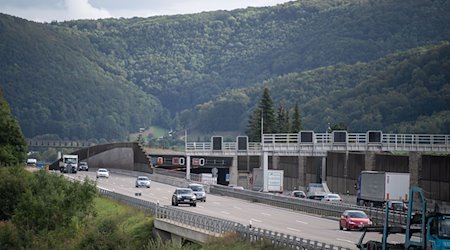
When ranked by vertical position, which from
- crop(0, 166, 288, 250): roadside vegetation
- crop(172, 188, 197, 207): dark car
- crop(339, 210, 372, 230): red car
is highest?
crop(339, 210, 372, 230): red car

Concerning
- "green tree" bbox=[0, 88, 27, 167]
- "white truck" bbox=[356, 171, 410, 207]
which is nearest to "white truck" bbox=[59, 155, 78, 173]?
"green tree" bbox=[0, 88, 27, 167]

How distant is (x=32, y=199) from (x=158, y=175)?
44.2 meters

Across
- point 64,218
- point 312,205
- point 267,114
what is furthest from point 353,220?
point 267,114

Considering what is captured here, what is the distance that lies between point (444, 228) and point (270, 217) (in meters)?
33.6

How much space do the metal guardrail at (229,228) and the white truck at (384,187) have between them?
18680 millimetres

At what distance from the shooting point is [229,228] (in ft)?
166

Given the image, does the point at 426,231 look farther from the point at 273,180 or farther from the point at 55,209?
the point at 273,180

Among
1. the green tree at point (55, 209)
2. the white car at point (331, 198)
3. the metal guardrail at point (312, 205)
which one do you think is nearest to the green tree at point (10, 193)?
the green tree at point (55, 209)

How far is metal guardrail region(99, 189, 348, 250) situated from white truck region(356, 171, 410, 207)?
18680mm

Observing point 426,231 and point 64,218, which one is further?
point 64,218

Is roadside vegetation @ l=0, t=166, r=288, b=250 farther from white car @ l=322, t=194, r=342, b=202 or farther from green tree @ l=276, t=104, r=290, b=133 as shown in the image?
green tree @ l=276, t=104, r=290, b=133

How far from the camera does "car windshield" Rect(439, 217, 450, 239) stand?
3440cm

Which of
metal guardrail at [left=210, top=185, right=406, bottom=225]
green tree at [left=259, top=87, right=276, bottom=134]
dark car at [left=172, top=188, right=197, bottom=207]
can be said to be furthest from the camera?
green tree at [left=259, top=87, right=276, bottom=134]

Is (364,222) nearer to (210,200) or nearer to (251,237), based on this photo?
(251,237)
